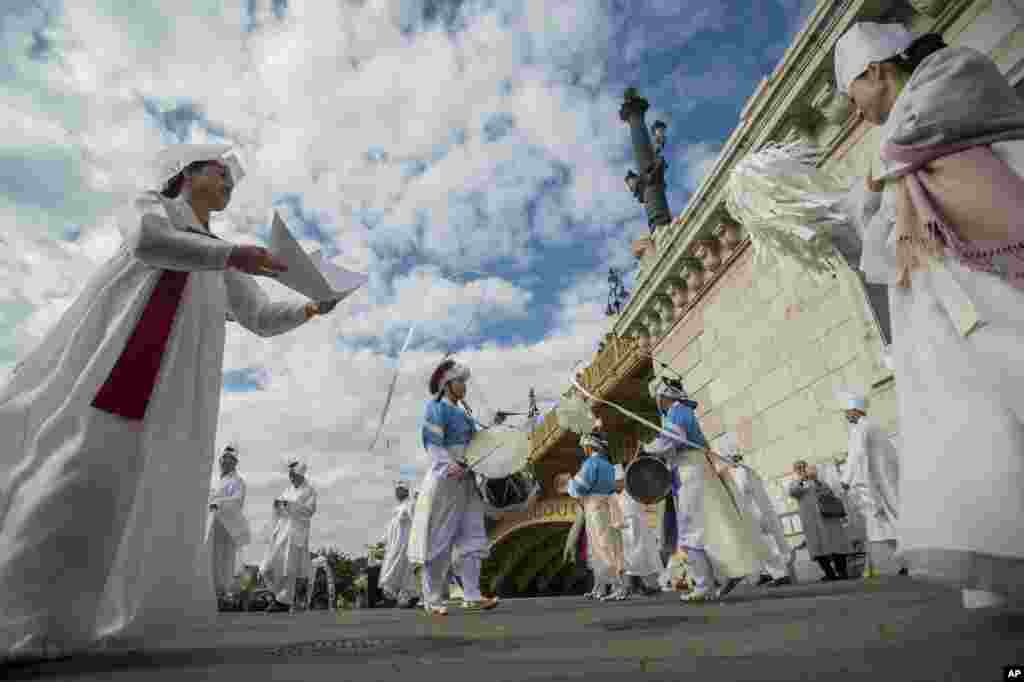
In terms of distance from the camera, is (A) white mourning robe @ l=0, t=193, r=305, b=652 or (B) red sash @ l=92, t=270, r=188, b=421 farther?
(B) red sash @ l=92, t=270, r=188, b=421

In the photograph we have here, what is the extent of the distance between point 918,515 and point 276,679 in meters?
2.05

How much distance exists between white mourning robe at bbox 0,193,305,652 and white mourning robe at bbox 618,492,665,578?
8.08 m

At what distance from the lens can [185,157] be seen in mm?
2986

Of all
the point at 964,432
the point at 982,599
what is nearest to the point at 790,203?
the point at 964,432

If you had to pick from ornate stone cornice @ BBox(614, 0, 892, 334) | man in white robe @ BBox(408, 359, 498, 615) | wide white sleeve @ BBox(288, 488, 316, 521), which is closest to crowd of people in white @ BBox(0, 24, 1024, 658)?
man in white robe @ BBox(408, 359, 498, 615)

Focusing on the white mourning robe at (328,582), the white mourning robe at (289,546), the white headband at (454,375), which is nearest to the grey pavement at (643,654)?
the white headband at (454,375)

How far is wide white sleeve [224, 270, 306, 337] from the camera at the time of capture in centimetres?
314

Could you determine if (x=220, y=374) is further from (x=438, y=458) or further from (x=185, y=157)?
(x=438, y=458)

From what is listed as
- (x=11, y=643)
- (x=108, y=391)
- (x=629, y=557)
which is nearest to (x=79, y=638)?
(x=11, y=643)

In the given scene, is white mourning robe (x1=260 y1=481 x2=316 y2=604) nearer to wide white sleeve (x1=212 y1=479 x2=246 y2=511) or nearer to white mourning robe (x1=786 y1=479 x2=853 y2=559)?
wide white sleeve (x1=212 y1=479 x2=246 y2=511)

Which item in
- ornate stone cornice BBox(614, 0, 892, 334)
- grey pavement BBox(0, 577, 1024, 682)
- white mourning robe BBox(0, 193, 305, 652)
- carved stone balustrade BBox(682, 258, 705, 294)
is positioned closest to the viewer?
grey pavement BBox(0, 577, 1024, 682)

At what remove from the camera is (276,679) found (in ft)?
5.71

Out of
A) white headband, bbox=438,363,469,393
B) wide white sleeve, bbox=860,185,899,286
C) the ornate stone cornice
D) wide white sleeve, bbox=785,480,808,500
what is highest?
the ornate stone cornice

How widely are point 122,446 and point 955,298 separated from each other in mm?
3127
